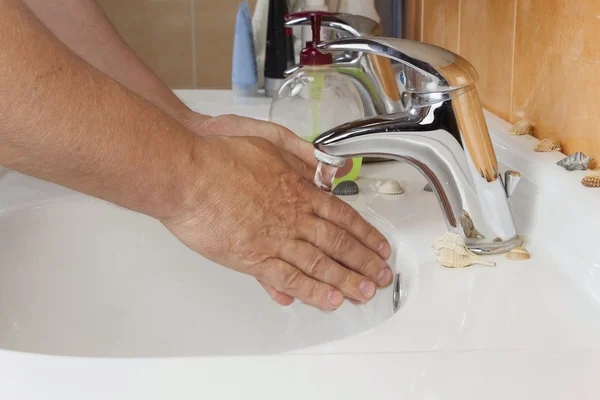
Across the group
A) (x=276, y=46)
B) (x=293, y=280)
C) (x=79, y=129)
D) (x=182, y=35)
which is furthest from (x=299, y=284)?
(x=182, y=35)

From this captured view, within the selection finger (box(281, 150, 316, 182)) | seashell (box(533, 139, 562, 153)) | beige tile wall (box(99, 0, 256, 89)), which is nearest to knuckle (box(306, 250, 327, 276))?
finger (box(281, 150, 316, 182))

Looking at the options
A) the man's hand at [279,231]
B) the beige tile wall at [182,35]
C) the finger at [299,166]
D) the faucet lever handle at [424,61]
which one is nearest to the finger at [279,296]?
the man's hand at [279,231]

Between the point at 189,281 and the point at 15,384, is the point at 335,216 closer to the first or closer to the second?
the point at 189,281

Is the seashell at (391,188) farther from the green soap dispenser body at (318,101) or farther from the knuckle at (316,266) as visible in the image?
the knuckle at (316,266)

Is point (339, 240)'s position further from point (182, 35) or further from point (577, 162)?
point (182, 35)

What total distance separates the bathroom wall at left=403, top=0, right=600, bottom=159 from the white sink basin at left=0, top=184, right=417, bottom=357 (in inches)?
6.7

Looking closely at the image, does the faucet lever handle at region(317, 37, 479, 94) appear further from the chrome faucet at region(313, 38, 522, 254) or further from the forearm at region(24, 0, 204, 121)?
the forearm at region(24, 0, 204, 121)

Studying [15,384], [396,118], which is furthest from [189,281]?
[15,384]

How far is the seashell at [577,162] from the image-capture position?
1.93 ft

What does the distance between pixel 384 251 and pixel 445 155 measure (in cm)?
12

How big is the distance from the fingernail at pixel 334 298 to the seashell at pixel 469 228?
0.12 m

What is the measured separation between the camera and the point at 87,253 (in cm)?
79

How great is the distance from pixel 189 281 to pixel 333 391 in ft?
1.42

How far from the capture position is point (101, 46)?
0.89 m
